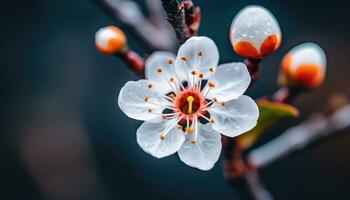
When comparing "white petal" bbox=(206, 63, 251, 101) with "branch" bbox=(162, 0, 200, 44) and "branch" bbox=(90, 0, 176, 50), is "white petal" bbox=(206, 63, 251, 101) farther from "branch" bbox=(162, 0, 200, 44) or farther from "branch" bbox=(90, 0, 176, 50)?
"branch" bbox=(90, 0, 176, 50)

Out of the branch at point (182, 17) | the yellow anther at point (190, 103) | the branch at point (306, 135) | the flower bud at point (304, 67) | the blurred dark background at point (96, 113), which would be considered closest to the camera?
the branch at point (182, 17)

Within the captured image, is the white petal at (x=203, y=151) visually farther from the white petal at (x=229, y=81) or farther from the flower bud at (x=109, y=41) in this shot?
the flower bud at (x=109, y=41)

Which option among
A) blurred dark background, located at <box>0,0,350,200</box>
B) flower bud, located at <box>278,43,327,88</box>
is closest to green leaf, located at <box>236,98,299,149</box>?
flower bud, located at <box>278,43,327,88</box>

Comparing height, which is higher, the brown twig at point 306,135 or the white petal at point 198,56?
the white petal at point 198,56

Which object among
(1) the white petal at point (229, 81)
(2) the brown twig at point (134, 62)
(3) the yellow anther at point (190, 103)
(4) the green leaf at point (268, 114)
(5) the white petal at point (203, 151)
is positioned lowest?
(4) the green leaf at point (268, 114)

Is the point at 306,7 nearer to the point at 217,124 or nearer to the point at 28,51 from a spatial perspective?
the point at 28,51

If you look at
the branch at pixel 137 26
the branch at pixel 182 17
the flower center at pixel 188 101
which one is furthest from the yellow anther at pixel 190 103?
the branch at pixel 137 26

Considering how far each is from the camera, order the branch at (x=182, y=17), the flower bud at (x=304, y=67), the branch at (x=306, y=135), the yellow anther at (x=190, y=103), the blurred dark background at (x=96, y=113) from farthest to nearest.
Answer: the blurred dark background at (x=96, y=113) → the branch at (x=306, y=135) → the flower bud at (x=304, y=67) → the yellow anther at (x=190, y=103) → the branch at (x=182, y=17)

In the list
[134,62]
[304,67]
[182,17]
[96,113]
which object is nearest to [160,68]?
[134,62]
